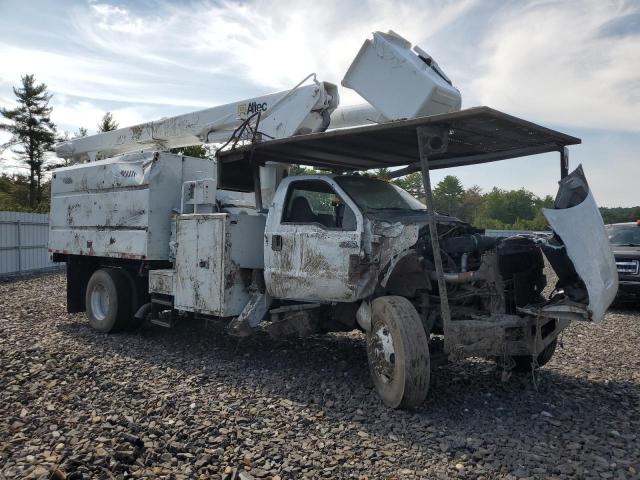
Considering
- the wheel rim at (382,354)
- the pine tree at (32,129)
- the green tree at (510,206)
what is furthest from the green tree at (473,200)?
the wheel rim at (382,354)

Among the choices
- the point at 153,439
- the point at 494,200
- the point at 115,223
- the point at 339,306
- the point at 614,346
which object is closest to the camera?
the point at 153,439

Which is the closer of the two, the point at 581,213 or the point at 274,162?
the point at 581,213

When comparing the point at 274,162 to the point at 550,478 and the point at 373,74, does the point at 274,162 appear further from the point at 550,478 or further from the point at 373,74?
the point at 550,478

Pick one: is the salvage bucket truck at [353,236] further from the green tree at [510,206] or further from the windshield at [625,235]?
the green tree at [510,206]

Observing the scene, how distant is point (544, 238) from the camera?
17.6ft

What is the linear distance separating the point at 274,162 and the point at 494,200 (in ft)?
294

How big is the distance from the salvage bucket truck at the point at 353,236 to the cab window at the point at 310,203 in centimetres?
2

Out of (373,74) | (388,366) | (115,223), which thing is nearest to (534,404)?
(388,366)

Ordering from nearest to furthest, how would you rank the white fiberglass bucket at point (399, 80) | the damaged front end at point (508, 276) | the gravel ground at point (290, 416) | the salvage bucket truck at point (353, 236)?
the gravel ground at point (290, 416)
the damaged front end at point (508, 276)
the salvage bucket truck at point (353, 236)
the white fiberglass bucket at point (399, 80)

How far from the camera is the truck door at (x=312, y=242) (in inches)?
213

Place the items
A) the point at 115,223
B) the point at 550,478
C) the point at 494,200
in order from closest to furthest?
the point at 550,478 < the point at 115,223 < the point at 494,200

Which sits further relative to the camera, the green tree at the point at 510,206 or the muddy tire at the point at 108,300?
the green tree at the point at 510,206

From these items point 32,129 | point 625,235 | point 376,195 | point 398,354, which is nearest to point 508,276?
point 398,354

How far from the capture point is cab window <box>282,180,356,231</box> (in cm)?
612
